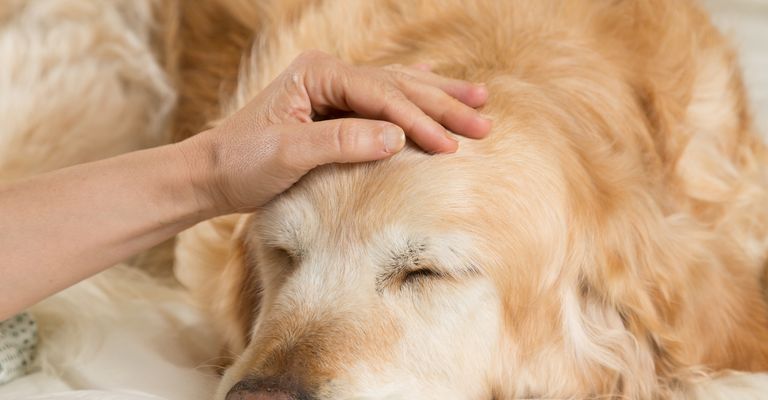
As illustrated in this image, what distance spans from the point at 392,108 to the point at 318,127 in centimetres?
14

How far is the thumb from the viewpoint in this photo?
5.40 ft

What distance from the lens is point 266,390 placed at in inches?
59.3

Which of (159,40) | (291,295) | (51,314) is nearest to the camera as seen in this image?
(291,295)

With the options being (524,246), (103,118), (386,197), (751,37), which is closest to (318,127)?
(386,197)

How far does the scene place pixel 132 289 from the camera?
2475 mm

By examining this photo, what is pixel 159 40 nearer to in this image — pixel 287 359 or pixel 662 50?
pixel 662 50

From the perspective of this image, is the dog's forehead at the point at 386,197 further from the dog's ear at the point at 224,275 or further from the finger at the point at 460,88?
the dog's ear at the point at 224,275

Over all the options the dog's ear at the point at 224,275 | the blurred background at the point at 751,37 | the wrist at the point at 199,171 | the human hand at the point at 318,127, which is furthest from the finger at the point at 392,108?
the blurred background at the point at 751,37

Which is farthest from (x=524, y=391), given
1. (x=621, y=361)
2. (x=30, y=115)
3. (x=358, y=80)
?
(x=30, y=115)

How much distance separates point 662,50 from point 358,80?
3.11 ft

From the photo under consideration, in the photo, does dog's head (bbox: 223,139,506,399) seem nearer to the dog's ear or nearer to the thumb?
the thumb

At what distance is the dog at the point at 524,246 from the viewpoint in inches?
65.0

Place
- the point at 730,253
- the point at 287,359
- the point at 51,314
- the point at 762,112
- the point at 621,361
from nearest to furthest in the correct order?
the point at 287,359 < the point at 621,361 < the point at 730,253 < the point at 51,314 < the point at 762,112

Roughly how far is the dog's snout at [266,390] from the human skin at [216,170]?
1.24 feet
